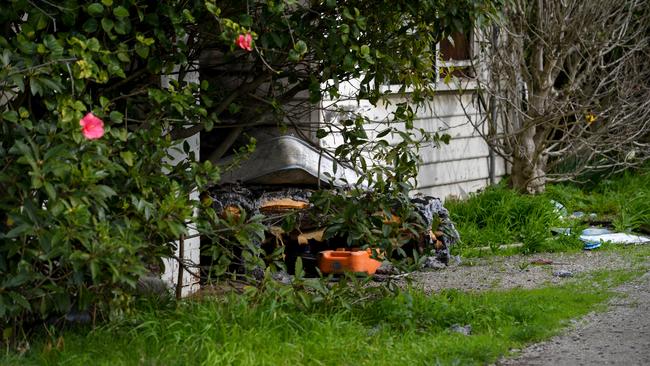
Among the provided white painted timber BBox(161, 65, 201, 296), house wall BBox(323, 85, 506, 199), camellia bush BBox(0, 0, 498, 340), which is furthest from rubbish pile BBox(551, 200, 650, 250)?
white painted timber BBox(161, 65, 201, 296)

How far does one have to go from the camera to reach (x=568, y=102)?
11578 mm

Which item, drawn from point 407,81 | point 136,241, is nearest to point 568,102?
point 407,81

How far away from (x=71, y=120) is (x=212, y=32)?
5.29ft

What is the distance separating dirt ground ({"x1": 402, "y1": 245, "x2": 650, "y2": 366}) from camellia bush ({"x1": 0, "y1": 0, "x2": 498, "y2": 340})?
4.79ft

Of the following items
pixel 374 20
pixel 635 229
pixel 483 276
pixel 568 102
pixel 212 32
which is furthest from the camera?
pixel 568 102

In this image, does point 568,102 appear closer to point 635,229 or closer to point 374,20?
point 635,229

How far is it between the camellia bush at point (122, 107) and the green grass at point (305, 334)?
209mm

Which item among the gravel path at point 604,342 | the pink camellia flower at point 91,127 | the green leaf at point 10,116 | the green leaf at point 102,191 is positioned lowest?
the gravel path at point 604,342

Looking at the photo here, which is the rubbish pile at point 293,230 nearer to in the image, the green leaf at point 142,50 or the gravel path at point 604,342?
the gravel path at point 604,342

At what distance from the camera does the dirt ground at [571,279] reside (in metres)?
5.78

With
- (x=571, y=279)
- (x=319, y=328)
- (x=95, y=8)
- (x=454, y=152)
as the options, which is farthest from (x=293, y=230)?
(x=454, y=152)

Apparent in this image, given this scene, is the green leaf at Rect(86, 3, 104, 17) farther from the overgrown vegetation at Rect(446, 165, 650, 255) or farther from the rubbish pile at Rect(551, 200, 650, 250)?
the rubbish pile at Rect(551, 200, 650, 250)

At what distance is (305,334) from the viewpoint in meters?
5.71

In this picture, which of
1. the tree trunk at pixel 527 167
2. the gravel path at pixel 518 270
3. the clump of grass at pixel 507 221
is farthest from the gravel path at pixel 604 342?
the tree trunk at pixel 527 167
